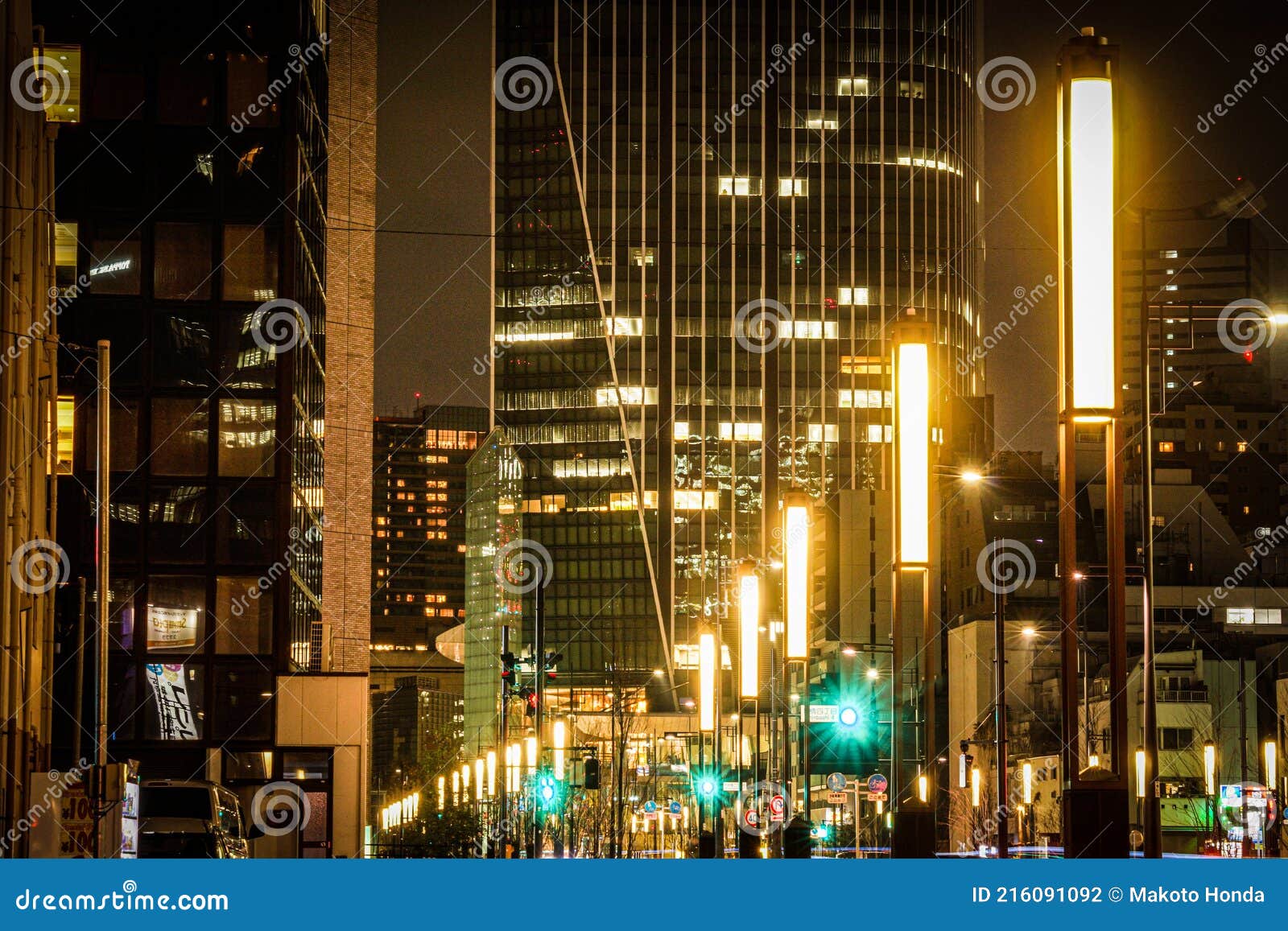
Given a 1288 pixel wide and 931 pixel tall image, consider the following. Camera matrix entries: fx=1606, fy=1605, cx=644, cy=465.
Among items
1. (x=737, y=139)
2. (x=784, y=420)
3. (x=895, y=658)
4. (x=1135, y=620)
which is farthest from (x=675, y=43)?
(x=895, y=658)

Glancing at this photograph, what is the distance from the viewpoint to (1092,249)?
9141 millimetres

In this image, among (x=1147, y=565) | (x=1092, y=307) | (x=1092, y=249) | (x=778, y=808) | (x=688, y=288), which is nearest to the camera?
(x=1092, y=307)

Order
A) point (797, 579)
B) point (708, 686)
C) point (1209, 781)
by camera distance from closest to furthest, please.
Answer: point (797, 579) < point (708, 686) < point (1209, 781)

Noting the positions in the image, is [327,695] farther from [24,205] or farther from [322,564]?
[24,205]

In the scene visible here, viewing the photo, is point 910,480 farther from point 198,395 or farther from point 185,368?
point 185,368

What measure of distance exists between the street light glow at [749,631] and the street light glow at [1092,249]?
85.4 ft

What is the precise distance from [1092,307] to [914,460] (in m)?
8.45

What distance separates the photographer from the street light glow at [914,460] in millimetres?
17234

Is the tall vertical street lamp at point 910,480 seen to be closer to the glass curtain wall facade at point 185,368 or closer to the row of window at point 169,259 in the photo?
the glass curtain wall facade at point 185,368

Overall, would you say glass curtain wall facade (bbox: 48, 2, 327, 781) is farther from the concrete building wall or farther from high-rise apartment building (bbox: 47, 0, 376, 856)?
the concrete building wall

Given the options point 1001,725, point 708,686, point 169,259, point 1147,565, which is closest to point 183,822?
point 1001,725

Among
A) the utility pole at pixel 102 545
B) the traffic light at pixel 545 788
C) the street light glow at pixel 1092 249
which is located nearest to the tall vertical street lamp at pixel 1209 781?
the traffic light at pixel 545 788

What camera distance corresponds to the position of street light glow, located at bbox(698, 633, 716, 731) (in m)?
45.8

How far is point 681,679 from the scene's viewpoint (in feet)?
613
